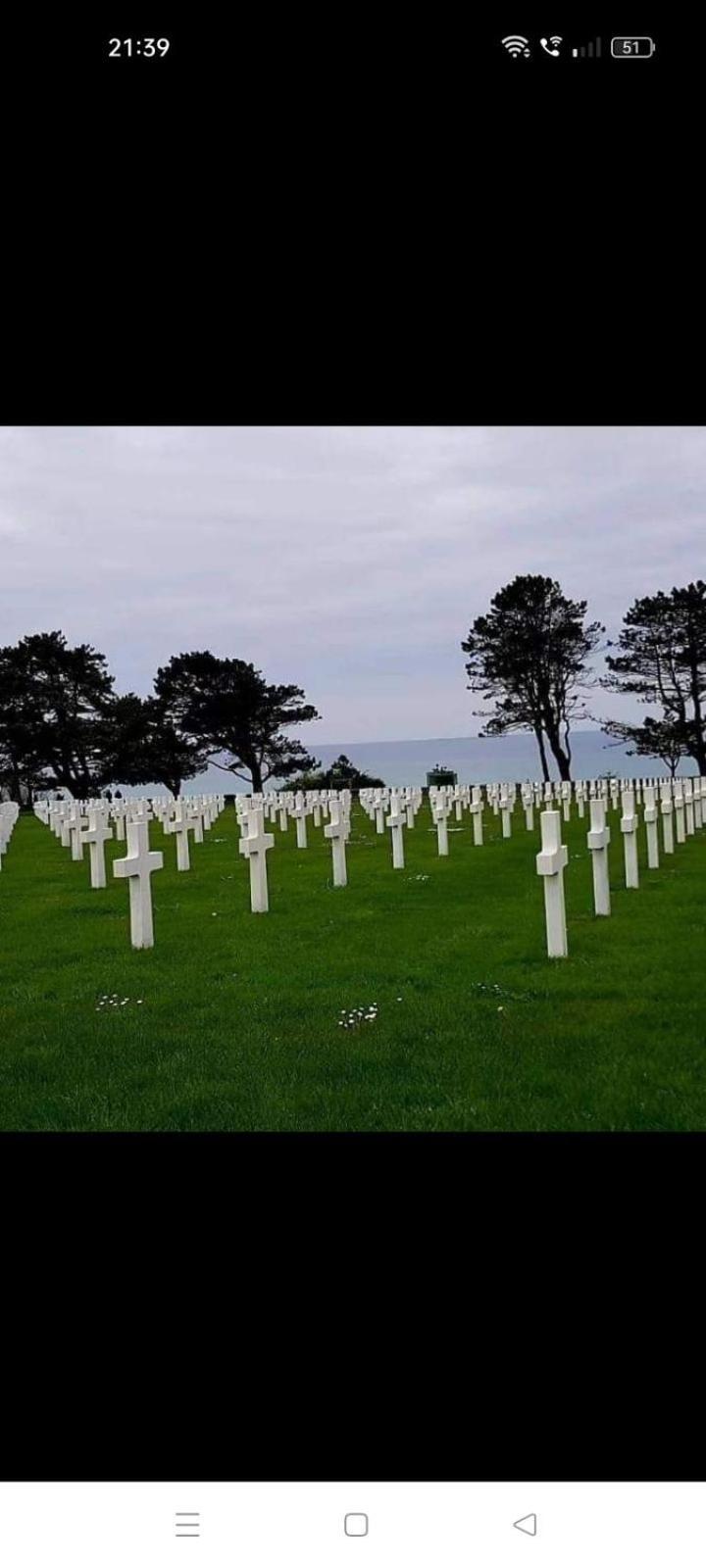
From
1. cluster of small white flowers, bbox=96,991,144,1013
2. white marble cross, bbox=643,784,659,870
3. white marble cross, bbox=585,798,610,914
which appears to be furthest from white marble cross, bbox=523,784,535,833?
cluster of small white flowers, bbox=96,991,144,1013

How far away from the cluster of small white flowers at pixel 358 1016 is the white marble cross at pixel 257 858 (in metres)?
3.38

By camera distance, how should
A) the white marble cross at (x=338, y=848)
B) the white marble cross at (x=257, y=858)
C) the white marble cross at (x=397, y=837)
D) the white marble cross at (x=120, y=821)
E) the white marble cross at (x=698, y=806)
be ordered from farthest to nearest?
the white marble cross at (x=120, y=821)
the white marble cross at (x=698, y=806)
the white marble cross at (x=397, y=837)
the white marble cross at (x=338, y=848)
the white marble cross at (x=257, y=858)

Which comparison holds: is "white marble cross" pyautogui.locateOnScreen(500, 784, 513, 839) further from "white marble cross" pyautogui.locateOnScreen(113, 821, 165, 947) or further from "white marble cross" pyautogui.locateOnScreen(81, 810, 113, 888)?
"white marble cross" pyautogui.locateOnScreen(113, 821, 165, 947)

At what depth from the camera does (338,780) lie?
23625mm

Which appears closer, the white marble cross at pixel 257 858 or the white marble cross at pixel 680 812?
the white marble cross at pixel 257 858

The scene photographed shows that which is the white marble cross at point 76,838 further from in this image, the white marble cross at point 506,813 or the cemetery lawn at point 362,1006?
the white marble cross at point 506,813

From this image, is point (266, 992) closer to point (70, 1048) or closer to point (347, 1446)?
point (70, 1048)

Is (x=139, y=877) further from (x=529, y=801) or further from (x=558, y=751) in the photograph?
(x=529, y=801)

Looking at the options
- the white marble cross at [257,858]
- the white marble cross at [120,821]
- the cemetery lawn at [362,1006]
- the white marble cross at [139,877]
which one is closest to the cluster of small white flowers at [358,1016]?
the cemetery lawn at [362,1006]

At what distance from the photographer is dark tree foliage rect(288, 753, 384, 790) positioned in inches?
893

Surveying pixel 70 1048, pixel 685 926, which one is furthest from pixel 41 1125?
pixel 685 926
